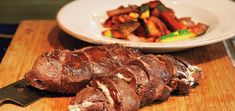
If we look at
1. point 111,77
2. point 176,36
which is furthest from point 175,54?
point 111,77

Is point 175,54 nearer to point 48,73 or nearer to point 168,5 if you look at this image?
point 168,5

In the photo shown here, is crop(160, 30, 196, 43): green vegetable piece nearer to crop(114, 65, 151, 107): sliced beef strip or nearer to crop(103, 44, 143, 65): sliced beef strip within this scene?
crop(103, 44, 143, 65): sliced beef strip

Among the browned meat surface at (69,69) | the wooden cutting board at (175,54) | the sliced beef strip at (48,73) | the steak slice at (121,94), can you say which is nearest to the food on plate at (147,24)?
the wooden cutting board at (175,54)

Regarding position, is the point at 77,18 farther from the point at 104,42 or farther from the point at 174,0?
the point at 174,0

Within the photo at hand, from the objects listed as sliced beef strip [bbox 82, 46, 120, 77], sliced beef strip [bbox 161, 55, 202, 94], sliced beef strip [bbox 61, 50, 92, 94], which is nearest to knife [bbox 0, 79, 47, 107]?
sliced beef strip [bbox 61, 50, 92, 94]

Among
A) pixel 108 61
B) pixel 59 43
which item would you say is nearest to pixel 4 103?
pixel 108 61
